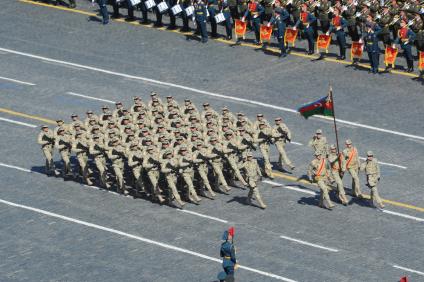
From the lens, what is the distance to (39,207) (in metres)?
52.8

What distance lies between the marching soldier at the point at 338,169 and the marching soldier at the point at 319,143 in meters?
1.37

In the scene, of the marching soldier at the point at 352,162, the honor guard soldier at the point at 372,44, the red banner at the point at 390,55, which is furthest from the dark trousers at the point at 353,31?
the marching soldier at the point at 352,162

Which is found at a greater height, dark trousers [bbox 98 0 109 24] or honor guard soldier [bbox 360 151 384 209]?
dark trousers [bbox 98 0 109 24]

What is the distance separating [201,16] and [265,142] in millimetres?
14118

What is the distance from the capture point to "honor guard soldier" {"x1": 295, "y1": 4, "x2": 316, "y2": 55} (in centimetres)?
6569

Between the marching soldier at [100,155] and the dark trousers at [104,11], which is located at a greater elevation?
the dark trousers at [104,11]

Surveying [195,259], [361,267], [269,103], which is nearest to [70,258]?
[195,259]

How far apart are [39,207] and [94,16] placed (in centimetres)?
2052

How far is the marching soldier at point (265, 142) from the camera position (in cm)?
5459

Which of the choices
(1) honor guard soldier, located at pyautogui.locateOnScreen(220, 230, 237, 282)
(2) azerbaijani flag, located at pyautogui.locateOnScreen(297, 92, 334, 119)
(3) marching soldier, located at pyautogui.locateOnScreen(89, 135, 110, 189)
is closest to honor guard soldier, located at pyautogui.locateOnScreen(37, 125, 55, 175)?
(3) marching soldier, located at pyautogui.locateOnScreen(89, 135, 110, 189)

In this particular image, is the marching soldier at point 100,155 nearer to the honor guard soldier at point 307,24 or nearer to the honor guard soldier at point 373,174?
the honor guard soldier at point 373,174

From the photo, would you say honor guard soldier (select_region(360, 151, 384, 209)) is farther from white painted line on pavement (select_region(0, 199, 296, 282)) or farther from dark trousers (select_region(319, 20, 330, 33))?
dark trousers (select_region(319, 20, 330, 33))

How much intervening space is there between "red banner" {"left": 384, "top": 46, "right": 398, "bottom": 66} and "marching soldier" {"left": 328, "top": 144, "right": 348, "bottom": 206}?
11.9 metres

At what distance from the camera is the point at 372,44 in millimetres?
63188
